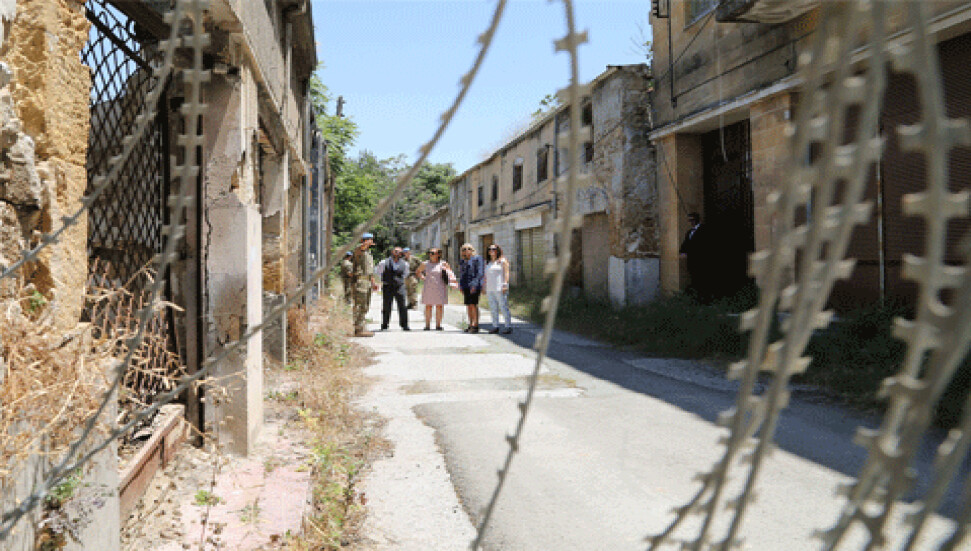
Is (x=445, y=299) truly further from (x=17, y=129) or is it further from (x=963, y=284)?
(x=963, y=284)

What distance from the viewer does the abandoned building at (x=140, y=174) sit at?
2.06 m

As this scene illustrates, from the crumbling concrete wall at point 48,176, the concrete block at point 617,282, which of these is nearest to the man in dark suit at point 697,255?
the concrete block at point 617,282

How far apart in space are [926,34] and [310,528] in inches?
119

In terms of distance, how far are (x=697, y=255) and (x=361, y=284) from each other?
5.24m

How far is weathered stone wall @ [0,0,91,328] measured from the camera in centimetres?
195

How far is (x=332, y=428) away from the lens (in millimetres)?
4754

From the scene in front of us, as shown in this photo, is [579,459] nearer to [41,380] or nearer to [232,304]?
[232,304]

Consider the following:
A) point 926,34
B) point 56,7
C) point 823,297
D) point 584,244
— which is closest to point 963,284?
point 823,297

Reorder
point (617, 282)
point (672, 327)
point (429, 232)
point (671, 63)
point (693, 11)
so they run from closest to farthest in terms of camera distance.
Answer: point (672, 327)
point (693, 11)
point (671, 63)
point (617, 282)
point (429, 232)

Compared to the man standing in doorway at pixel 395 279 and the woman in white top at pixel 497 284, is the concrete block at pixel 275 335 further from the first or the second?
the man standing in doorway at pixel 395 279

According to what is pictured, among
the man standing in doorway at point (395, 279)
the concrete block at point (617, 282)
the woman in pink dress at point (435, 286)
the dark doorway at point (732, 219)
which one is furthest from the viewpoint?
the concrete block at point (617, 282)

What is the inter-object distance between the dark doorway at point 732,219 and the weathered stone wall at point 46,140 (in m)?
9.25

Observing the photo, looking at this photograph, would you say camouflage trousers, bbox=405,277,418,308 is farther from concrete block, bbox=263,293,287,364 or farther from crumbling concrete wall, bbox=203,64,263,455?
crumbling concrete wall, bbox=203,64,263,455

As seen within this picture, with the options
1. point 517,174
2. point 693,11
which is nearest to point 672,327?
point 693,11
